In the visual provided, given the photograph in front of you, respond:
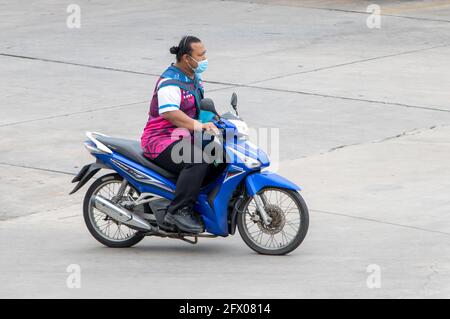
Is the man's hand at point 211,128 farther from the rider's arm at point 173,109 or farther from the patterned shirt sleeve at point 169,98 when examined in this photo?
the patterned shirt sleeve at point 169,98

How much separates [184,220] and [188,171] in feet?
1.32

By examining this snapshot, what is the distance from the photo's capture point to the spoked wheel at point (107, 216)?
391 inches

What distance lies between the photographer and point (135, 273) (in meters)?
9.14

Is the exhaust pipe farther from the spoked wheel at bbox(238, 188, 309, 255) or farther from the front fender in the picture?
the front fender

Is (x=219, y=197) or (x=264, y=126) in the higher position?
(x=264, y=126)

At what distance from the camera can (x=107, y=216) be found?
9.88m

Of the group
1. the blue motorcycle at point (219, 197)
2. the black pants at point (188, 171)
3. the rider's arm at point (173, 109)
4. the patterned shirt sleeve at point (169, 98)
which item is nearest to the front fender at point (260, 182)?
the blue motorcycle at point (219, 197)

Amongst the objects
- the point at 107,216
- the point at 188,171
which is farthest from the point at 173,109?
the point at 107,216

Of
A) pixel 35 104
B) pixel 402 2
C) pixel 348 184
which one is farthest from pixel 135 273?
pixel 402 2

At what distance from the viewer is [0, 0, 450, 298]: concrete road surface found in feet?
29.8

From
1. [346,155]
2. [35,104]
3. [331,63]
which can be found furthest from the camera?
[331,63]

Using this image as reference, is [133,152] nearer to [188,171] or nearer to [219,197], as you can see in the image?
[188,171]
